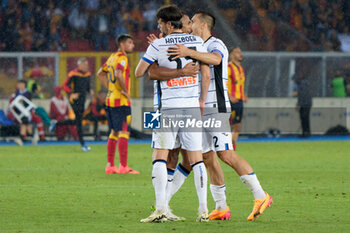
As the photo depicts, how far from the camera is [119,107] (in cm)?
1115

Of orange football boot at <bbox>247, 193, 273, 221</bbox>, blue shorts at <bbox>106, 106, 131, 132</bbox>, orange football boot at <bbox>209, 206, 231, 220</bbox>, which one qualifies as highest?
blue shorts at <bbox>106, 106, 131, 132</bbox>

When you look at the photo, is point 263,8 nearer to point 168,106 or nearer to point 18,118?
point 18,118

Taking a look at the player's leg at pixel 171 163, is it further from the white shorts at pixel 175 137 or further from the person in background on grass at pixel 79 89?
the person in background on grass at pixel 79 89

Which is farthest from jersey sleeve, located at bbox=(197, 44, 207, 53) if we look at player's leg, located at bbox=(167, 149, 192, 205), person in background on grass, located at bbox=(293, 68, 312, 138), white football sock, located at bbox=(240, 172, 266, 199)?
person in background on grass, located at bbox=(293, 68, 312, 138)

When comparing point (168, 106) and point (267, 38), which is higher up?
point (267, 38)

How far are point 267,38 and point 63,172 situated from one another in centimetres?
1342

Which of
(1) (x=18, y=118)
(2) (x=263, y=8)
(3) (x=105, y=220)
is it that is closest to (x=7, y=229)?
(3) (x=105, y=220)

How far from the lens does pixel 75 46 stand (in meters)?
23.3

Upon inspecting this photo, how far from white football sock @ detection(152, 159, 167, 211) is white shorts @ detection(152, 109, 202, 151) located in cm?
15

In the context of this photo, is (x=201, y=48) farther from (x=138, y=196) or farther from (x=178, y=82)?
(x=138, y=196)

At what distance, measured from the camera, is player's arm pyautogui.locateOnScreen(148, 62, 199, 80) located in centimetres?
654

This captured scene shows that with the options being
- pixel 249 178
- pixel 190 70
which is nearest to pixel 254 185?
pixel 249 178

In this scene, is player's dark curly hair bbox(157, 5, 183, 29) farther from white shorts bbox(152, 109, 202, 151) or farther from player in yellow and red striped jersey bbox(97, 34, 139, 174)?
player in yellow and red striped jersey bbox(97, 34, 139, 174)

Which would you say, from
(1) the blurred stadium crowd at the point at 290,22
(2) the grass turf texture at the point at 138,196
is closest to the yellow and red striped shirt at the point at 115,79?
(2) the grass turf texture at the point at 138,196
